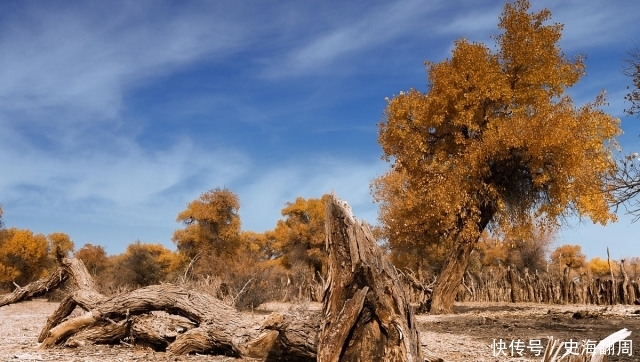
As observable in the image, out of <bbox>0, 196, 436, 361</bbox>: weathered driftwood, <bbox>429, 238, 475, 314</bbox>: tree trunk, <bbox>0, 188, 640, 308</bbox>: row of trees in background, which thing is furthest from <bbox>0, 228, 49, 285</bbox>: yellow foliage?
<bbox>429, 238, 475, 314</bbox>: tree trunk

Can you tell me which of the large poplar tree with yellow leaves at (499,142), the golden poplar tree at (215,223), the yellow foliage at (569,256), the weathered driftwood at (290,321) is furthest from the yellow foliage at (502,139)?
the yellow foliage at (569,256)

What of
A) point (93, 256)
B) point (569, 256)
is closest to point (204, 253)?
point (93, 256)

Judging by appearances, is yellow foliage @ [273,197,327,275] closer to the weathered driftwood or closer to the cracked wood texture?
the weathered driftwood

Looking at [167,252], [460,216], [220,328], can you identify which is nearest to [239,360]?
[220,328]

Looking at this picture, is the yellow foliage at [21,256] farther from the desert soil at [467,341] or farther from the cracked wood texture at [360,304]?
the cracked wood texture at [360,304]

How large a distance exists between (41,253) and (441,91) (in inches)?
1201

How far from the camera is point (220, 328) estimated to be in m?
7.86

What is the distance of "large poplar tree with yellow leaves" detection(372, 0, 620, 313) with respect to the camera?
1581 centimetres

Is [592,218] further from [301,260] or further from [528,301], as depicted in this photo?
[301,260]

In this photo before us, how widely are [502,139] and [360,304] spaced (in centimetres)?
1157

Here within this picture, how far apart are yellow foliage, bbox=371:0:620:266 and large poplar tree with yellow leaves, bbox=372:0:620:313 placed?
0.10 feet

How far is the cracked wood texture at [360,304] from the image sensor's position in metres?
5.31

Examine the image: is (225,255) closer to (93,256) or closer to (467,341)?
(93,256)

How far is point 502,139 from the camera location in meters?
15.5
